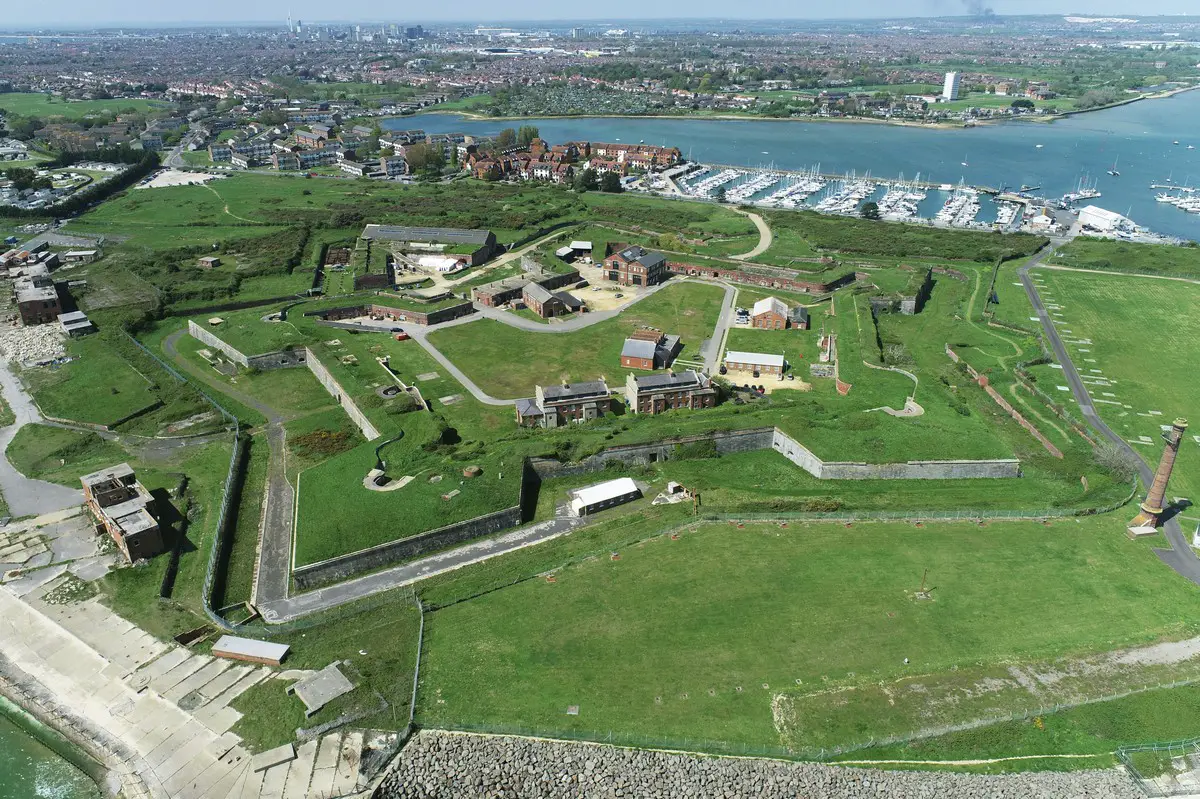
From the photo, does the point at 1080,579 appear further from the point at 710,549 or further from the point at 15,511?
the point at 15,511

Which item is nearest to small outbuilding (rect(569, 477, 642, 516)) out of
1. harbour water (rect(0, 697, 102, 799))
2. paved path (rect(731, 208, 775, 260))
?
harbour water (rect(0, 697, 102, 799))

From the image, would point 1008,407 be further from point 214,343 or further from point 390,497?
point 214,343

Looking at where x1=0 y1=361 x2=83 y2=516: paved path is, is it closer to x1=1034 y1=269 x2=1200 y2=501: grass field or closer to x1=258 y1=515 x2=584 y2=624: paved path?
x1=258 y1=515 x2=584 y2=624: paved path

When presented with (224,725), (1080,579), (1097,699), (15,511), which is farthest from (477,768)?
(15,511)

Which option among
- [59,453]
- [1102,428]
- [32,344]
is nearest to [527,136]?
[32,344]

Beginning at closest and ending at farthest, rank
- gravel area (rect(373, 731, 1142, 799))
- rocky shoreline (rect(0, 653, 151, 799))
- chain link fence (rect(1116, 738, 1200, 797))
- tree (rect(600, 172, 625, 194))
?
gravel area (rect(373, 731, 1142, 799))
chain link fence (rect(1116, 738, 1200, 797))
rocky shoreline (rect(0, 653, 151, 799))
tree (rect(600, 172, 625, 194))

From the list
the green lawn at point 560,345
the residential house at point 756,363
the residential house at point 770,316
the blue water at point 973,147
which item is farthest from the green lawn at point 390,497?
the blue water at point 973,147

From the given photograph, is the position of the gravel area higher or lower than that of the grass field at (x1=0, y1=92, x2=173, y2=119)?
lower
